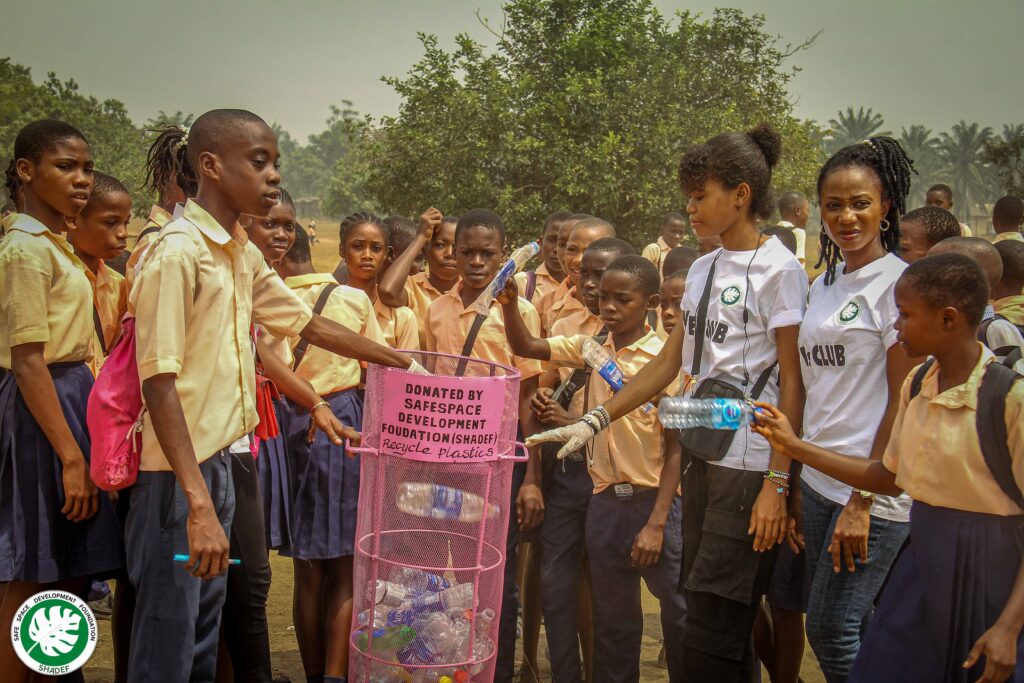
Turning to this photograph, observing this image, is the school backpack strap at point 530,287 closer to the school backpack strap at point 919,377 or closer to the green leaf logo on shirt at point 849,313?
the green leaf logo on shirt at point 849,313

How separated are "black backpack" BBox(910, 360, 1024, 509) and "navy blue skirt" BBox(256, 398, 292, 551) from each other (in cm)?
298

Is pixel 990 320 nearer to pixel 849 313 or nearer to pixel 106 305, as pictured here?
pixel 849 313

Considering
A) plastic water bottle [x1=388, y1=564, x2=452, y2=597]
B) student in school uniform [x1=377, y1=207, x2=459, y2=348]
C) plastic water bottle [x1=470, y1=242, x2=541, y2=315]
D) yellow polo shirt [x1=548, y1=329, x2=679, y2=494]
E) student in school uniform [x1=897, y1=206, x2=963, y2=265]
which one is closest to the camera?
plastic water bottle [x1=388, y1=564, x2=452, y2=597]

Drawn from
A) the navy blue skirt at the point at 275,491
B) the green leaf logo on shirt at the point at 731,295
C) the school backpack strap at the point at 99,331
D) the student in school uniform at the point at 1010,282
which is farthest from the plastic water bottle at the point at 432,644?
the student in school uniform at the point at 1010,282

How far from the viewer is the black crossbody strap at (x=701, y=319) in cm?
332

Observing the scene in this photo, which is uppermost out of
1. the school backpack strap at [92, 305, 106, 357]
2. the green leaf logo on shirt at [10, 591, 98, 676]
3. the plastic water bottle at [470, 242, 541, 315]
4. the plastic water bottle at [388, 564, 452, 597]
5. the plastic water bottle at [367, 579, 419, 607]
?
the plastic water bottle at [470, 242, 541, 315]

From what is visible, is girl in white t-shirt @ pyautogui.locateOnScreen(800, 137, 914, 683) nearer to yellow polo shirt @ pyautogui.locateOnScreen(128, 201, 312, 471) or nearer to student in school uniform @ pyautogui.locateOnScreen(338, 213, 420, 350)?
yellow polo shirt @ pyautogui.locateOnScreen(128, 201, 312, 471)

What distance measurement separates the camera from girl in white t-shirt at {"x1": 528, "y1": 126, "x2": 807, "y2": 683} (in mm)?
3174

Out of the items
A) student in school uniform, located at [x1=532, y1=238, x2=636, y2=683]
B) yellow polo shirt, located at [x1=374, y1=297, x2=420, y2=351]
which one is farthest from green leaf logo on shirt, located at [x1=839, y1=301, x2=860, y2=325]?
yellow polo shirt, located at [x1=374, y1=297, x2=420, y2=351]

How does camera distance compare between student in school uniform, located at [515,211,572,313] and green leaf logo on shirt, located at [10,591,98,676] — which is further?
student in school uniform, located at [515,211,572,313]

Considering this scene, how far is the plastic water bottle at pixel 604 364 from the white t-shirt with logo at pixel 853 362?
0.90 metres

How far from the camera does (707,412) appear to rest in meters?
2.92

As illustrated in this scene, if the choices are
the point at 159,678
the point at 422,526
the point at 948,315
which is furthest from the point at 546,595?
the point at 948,315

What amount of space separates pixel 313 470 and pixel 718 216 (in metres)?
2.16
